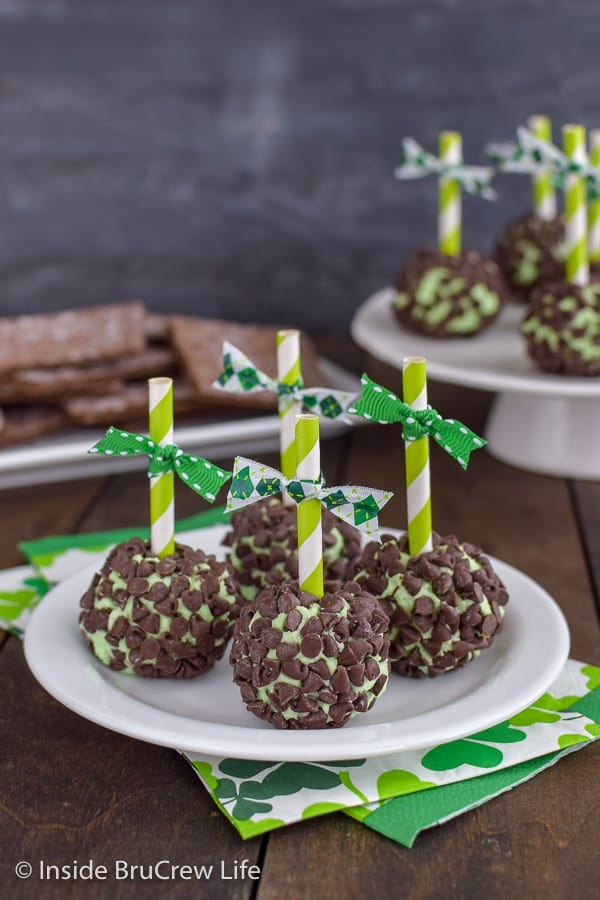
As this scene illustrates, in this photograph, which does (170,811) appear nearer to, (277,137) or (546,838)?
(546,838)

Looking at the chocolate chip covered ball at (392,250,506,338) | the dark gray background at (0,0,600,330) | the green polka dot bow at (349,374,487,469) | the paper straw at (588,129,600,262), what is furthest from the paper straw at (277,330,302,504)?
the dark gray background at (0,0,600,330)

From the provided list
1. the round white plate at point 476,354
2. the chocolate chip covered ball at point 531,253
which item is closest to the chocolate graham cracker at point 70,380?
the round white plate at point 476,354

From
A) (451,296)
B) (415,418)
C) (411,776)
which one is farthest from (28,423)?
(411,776)

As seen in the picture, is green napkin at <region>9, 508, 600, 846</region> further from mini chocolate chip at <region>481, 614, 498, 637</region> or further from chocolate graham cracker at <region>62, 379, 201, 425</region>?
chocolate graham cracker at <region>62, 379, 201, 425</region>

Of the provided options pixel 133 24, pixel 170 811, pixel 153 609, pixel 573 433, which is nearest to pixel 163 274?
pixel 133 24

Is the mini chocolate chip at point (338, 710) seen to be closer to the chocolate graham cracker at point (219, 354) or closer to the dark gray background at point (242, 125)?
the chocolate graham cracker at point (219, 354)

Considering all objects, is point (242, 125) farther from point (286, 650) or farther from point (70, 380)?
point (286, 650)
